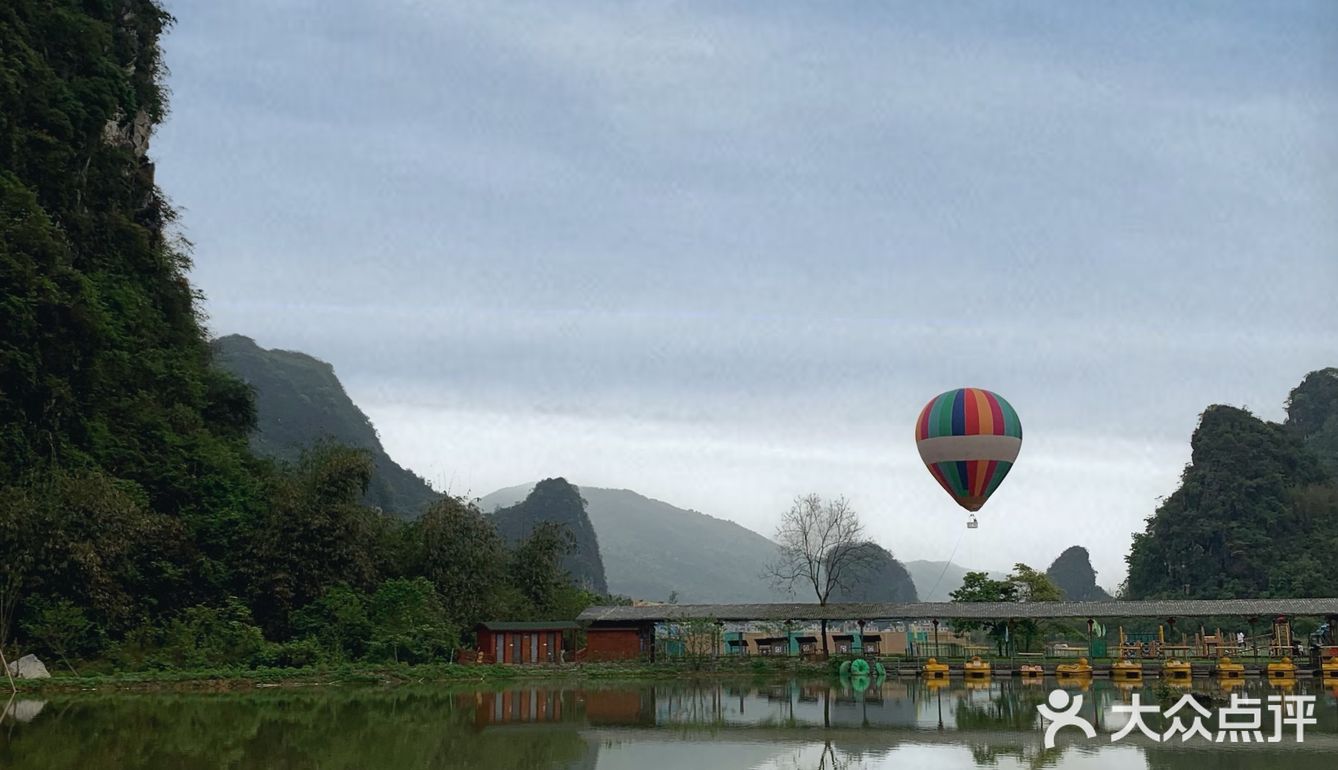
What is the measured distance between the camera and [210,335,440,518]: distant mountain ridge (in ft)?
437

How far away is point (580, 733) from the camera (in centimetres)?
1900

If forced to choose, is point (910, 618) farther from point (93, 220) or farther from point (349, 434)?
point (349, 434)

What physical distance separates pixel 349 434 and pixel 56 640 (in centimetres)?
12567

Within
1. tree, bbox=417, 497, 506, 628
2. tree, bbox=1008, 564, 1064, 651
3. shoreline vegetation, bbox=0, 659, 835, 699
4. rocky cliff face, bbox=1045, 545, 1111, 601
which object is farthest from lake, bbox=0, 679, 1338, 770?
rocky cliff face, bbox=1045, 545, 1111, 601

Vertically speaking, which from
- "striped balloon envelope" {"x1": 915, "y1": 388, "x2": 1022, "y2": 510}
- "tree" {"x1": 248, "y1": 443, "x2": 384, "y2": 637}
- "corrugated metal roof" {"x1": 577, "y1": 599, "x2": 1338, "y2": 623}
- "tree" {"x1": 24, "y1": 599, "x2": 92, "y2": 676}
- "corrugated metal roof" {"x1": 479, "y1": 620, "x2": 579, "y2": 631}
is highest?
"striped balloon envelope" {"x1": 915, "y1": 388, "x2": 1022, "y2": 510}

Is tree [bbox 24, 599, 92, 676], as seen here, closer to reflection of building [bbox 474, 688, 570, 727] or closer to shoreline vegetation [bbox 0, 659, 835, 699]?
shoreline vegetation [bbox 0, 659, 835, 699]

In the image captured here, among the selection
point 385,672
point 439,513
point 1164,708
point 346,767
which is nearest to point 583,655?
point 439,513

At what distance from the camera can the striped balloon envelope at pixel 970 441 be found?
31750 mm

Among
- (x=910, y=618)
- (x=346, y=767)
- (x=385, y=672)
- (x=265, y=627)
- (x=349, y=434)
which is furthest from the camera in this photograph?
(x=349, y=434)

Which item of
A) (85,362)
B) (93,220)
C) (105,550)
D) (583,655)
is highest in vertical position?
(93,220)

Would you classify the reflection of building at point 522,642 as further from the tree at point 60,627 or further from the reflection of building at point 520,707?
the tree at point 60,627

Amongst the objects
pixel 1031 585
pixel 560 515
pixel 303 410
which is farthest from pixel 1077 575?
pixel 303 410

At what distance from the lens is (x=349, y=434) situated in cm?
15162

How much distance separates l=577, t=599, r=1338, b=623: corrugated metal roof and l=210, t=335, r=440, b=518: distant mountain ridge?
284 ft
